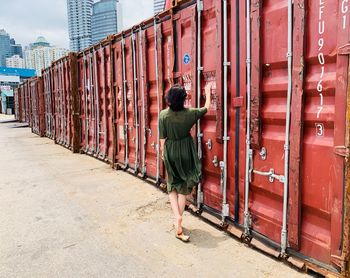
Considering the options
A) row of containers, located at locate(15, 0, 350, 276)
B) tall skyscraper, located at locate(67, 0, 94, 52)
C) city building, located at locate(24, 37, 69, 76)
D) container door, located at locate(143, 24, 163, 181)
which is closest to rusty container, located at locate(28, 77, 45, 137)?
container door, located at locate(143, 24, 163, 181)

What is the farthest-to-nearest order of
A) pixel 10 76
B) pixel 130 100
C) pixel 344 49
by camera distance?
pixel 10 76, pixel 130 100, pixel 344 49

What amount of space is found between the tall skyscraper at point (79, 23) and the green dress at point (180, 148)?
1479 inches

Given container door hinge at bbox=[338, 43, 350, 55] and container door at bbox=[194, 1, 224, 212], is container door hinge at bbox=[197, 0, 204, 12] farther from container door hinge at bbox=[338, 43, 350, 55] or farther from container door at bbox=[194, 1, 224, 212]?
container door hinge at bbox=[338, 43, 350, 55]

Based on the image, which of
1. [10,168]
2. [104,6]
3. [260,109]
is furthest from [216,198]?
[104,6]

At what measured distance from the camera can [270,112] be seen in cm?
324

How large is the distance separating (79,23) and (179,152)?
43760 mm

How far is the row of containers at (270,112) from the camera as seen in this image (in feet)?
8.71

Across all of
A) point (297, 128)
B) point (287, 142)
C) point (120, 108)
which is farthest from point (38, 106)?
point (297, 128)

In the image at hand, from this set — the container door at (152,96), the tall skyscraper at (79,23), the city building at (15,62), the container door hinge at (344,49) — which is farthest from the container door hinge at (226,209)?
the city building at (15,62)

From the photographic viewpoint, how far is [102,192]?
5.65m

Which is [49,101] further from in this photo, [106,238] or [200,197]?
[106,238]

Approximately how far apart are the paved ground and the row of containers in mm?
383

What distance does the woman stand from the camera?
12.3ft

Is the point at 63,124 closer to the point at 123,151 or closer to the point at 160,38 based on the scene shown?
the point at 123,151
